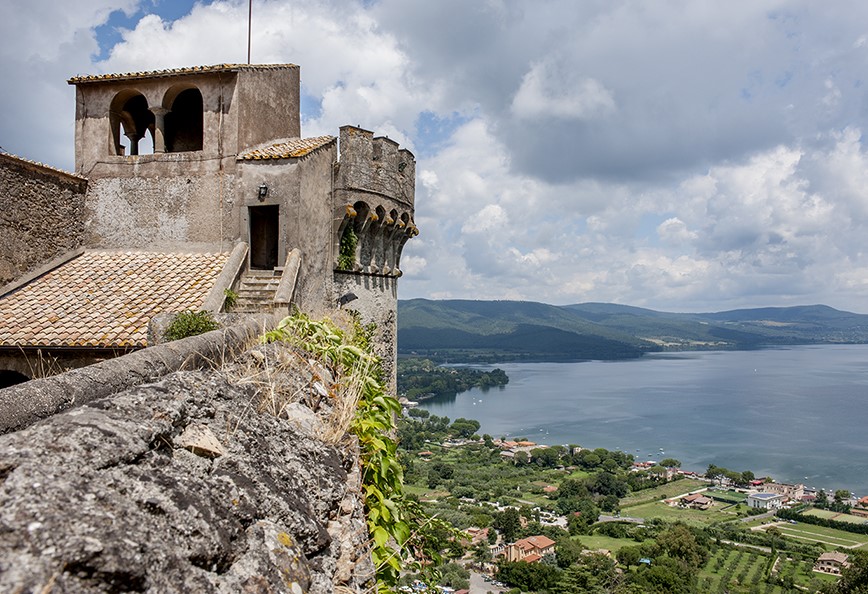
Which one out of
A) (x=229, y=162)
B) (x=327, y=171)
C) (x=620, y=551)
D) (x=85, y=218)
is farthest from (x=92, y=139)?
(x=620, y=551)

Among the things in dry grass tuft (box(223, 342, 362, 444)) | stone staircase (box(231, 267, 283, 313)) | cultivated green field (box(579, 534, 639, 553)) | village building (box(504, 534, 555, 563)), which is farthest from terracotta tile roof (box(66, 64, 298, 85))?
cultivated green field (box(579, 534, 639, 553))

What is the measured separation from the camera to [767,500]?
75.2m

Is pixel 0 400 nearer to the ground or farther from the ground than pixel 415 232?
nearer to the ground

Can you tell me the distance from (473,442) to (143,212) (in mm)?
98689

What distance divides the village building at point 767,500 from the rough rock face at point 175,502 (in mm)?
84586

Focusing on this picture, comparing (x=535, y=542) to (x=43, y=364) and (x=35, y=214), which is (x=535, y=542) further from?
(x=43, y=364)

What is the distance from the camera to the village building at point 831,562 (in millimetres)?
54847

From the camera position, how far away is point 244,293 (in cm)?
1237

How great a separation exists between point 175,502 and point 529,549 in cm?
5931

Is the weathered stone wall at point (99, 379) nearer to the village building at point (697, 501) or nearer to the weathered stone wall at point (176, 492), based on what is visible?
the weathered stone wall at point (176, 492)

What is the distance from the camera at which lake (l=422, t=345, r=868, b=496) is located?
90062 mm

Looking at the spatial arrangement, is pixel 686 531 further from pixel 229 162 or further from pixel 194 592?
pixel 194 592

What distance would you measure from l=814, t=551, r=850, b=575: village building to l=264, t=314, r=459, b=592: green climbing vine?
62.9 m

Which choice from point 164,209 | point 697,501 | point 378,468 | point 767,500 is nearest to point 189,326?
point 378,468
